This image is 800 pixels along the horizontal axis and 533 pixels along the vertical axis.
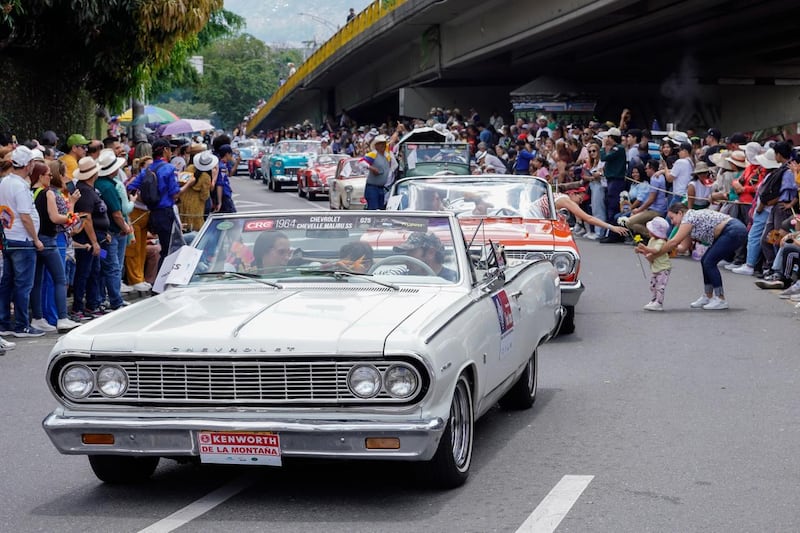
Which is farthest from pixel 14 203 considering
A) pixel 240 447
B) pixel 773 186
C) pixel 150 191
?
pixel 773 186

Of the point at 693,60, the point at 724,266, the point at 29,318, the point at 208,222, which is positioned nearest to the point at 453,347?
the point at 208,222

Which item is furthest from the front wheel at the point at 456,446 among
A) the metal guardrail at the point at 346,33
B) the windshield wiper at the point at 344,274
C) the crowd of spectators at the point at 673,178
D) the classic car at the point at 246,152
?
the classic car at the point at 246,152

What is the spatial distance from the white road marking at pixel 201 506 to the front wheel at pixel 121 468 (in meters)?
0.43

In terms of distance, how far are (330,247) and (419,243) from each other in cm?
55

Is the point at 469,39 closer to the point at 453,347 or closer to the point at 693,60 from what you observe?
the point at 693,60

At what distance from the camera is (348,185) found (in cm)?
2934

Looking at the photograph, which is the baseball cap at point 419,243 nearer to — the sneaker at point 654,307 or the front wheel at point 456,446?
the front wheel at point 456,446

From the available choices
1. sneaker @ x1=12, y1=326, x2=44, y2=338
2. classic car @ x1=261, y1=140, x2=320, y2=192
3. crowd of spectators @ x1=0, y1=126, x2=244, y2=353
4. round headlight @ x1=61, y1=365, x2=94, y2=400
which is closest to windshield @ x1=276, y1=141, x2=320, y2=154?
classic car @ x1=261, y1=140, x2=320, y2=192

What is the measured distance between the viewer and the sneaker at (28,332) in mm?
12766

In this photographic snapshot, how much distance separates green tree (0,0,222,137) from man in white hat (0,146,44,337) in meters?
6.79

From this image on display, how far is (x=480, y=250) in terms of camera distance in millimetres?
8086

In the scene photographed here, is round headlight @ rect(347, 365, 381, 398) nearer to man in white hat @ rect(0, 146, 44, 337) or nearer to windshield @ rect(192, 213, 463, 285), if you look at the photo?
windshield @ rect(192, 213, 463, 285)

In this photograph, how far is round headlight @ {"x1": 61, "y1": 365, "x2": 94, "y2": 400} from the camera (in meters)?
6.28

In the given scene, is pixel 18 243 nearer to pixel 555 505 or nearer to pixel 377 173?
pixel 555 505
